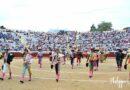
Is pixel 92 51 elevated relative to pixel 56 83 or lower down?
elevated

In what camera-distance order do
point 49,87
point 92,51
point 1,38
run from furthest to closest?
point 1,38
point 92,51
point 49,87

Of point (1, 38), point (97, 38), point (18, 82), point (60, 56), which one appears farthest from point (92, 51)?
point (97, 38)

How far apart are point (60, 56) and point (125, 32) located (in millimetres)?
51728

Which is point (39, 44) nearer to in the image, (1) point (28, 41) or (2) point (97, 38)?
(1) point (28, 41)

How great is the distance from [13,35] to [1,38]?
338cm

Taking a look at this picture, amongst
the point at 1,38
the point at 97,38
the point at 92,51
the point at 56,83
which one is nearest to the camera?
the point at 56,83

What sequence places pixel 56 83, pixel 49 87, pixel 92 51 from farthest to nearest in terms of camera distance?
1. pixel 92 51
2. pixel 56 83
3. pixel 49 87

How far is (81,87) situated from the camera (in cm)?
1980

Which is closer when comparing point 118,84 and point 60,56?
point 118,84

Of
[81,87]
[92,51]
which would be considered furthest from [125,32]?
[81,87]

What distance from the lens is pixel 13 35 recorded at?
6462 cm

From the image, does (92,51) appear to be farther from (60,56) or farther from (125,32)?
(125,32)

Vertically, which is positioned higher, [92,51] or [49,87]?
[92,51]

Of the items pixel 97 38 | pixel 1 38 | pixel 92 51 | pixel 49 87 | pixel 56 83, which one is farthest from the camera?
pixel 97 38
